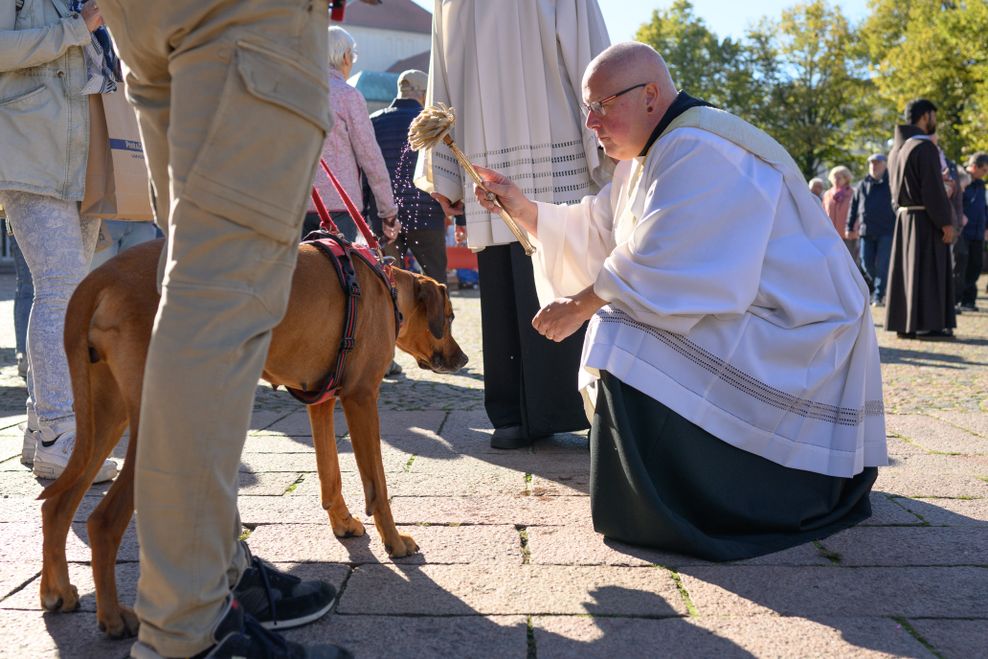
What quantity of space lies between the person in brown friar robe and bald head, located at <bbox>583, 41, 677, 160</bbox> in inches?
298

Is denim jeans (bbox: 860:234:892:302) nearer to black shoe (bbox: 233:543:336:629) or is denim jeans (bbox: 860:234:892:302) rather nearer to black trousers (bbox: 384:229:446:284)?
black trousers (bbox: 384:229:446:284)

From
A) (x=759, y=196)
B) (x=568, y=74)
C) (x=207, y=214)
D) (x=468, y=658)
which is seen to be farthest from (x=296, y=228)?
(x=568, y=74)

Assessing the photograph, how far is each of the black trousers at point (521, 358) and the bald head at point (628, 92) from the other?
136cm

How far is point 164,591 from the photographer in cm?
188

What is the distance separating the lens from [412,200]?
7.70 meters

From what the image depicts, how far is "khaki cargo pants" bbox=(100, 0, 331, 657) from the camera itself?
6.11ft

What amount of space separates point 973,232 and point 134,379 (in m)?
14.9

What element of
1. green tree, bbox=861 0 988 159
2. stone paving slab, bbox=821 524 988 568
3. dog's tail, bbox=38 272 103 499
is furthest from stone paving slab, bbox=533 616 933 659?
green tree, bbox=861 0 988 159

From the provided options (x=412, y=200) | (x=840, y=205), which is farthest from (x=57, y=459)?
(x=840, y=205)

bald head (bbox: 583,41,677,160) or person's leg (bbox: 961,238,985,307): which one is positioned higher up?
bald head (bbox: 583,41,677,160)

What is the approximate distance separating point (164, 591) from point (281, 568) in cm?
117

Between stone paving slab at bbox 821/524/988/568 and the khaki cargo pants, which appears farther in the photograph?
stone paving slab at bbox 821/524/988/568

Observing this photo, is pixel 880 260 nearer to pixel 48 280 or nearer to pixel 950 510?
pixel 950 510

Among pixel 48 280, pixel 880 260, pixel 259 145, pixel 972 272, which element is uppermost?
pixel 259 145
